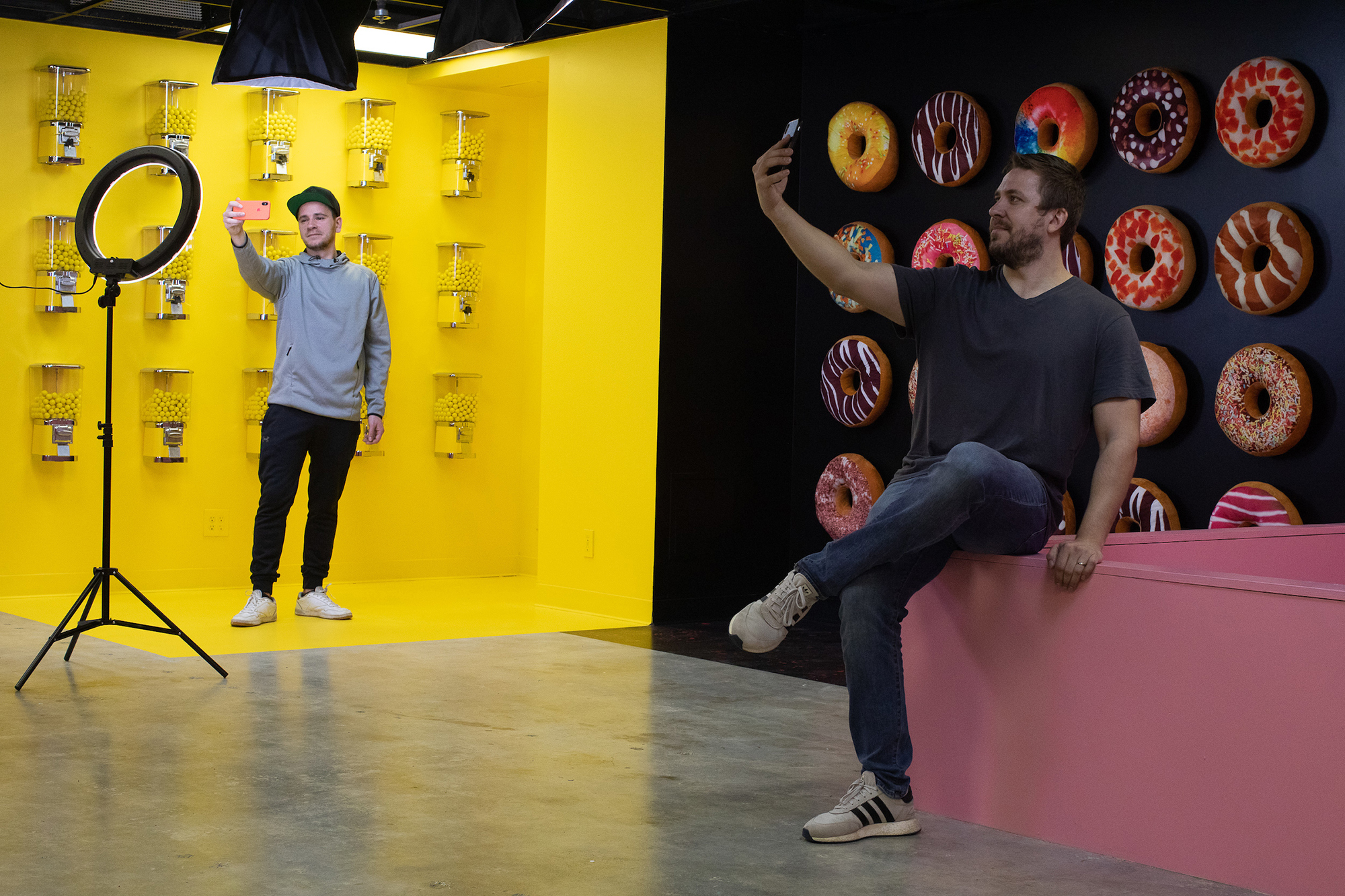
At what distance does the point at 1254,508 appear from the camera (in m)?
4.27

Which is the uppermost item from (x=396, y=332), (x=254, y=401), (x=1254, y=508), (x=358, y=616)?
(x=396, y=332)

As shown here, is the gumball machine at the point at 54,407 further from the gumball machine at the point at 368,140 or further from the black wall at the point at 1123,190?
the black wall at the point at 1123,190

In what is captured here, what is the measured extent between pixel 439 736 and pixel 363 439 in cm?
315

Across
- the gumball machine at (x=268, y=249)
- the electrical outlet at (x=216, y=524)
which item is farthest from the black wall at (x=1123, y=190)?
the electrical outlet at (x=216, y=524)

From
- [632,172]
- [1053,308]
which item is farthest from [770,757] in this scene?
[632,172]

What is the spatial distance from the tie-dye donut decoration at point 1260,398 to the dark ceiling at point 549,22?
1.91m

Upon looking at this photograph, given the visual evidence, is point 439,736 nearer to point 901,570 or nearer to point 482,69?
point 901,570

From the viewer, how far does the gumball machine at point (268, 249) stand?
6.31 metres

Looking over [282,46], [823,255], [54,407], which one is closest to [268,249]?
[54,407]

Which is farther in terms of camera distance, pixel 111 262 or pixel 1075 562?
pixel 111 262

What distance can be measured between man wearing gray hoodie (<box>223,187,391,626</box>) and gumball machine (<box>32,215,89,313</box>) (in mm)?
841

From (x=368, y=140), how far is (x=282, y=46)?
1.47m

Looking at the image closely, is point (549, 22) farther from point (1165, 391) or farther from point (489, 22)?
point (1165, 391)

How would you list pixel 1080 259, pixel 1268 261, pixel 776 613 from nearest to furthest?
pixel 776 613 → pixel 1268 261 → pixel 1080 259
